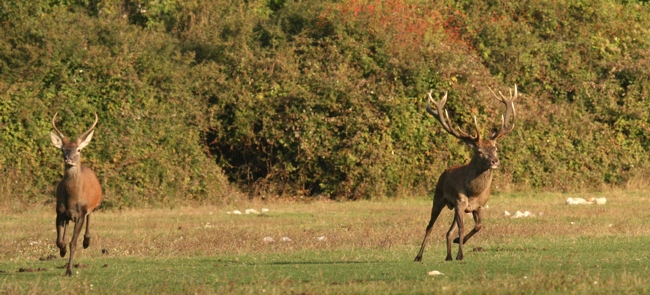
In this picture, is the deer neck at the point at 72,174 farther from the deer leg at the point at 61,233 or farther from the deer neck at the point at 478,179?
the deer neck at the point at 478,179

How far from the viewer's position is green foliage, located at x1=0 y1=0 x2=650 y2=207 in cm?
2511

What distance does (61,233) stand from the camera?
47.4ft

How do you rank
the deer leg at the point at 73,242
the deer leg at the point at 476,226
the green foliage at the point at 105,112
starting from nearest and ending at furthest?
the deer leg at the point at 73,242 < the deer leg at the point at 476,226 < the green foliage at the point at 105,112

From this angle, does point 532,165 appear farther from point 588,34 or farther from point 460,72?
point 588,34

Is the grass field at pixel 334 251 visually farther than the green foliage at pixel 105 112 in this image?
No

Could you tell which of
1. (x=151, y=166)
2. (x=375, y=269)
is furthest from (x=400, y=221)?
(x=375, y=269)

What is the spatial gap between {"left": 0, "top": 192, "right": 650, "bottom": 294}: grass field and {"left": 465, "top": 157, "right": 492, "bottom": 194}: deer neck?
0.86 metres

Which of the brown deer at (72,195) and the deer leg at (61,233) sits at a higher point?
the brown deer at (72,195)

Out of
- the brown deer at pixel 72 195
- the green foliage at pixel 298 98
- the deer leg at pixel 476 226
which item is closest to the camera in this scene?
the deer leg at pixel 476 226

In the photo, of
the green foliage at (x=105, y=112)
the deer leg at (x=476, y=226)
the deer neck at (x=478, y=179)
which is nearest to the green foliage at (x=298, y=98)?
the green foliage at (x=105, y=112)

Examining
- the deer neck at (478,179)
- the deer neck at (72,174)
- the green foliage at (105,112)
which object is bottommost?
the green foliage at (105,112)

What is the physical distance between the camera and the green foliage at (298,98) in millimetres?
25109

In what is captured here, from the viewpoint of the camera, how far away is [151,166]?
25.2 m

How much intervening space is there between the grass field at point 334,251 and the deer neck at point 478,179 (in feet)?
2.81
